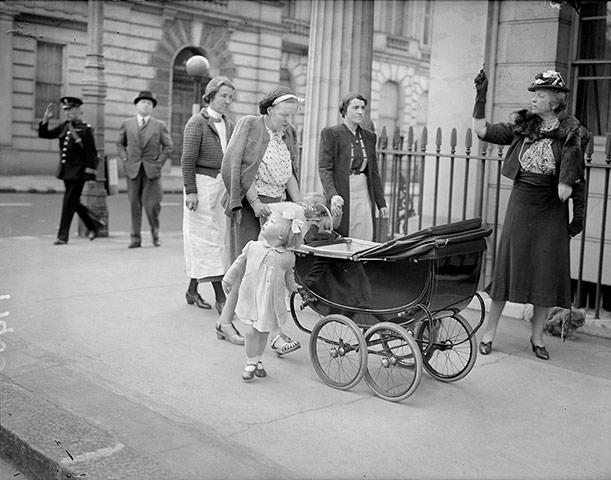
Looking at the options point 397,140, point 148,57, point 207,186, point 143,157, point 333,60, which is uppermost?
point 148,57

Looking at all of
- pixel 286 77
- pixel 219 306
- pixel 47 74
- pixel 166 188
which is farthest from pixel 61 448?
pixel 286 77

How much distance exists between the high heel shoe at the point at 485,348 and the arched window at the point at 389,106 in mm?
35738

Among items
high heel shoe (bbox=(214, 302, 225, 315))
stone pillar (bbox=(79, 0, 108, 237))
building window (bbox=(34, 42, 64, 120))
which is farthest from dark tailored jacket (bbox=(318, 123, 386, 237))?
building window (bbox=(34, 42, 64, 120))

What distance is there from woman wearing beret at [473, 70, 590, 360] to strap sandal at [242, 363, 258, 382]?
6.51 feet

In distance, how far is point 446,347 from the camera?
222 inches

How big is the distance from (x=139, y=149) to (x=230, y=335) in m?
5.92

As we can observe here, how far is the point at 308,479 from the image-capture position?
160 inches

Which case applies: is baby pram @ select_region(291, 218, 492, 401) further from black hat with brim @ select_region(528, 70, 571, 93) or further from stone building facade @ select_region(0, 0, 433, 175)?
stone building facade @ select_region(0, 0, 433, 175)

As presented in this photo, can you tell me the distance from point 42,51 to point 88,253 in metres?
15.3

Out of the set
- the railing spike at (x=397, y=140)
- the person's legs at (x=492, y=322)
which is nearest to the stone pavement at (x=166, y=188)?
the person's legs at (x=492, y=322)

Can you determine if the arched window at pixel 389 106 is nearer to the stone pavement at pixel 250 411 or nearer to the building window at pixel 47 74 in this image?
the building window at pixel 47 74

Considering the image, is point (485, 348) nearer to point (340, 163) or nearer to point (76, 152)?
point (340, 163)

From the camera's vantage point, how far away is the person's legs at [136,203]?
11.8 meters

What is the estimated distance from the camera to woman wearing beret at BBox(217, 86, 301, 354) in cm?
635
